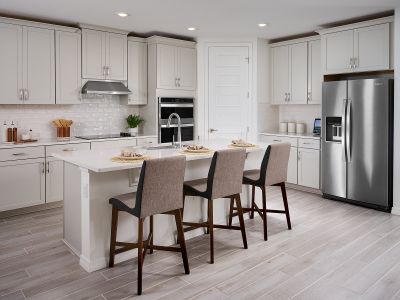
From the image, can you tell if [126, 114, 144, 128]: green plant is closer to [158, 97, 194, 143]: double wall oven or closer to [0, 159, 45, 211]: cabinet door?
Result: [158, 97, 194, 143]: double wall oven

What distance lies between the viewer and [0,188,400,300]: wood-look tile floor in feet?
8.84

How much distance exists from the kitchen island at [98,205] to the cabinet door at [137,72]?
236cm

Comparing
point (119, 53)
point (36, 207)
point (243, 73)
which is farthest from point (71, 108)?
point (243, 73)

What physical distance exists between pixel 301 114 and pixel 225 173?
3695 mm

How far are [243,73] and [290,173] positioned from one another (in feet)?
6.18

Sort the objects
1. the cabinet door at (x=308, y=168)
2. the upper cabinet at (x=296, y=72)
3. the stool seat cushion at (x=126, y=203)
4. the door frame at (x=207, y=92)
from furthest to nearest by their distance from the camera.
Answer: the door frame at (x=207, y=92)
the upper cabinet at (x=296, y=72)
the cabinet door at (x=308, y=168)
the stool seat cushion at (x=126, y=203)

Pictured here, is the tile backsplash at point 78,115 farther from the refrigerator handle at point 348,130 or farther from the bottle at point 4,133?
the refrigerator handle at point 348,130

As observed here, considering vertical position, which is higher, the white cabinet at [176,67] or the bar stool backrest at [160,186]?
the white cabinet at [176,67]

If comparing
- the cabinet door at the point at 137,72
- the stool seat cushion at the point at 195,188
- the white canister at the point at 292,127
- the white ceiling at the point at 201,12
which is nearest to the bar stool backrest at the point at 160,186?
the stool seat cushion at the point at 195,188

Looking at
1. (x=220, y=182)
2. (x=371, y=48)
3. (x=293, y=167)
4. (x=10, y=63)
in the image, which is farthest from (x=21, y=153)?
(x=371, y=48)

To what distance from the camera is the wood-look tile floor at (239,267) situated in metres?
2.70

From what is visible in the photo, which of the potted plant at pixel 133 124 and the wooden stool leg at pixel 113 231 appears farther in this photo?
the potted plant at pixel 133 124

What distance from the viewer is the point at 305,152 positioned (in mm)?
5746

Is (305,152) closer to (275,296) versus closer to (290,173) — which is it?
(290,173)
